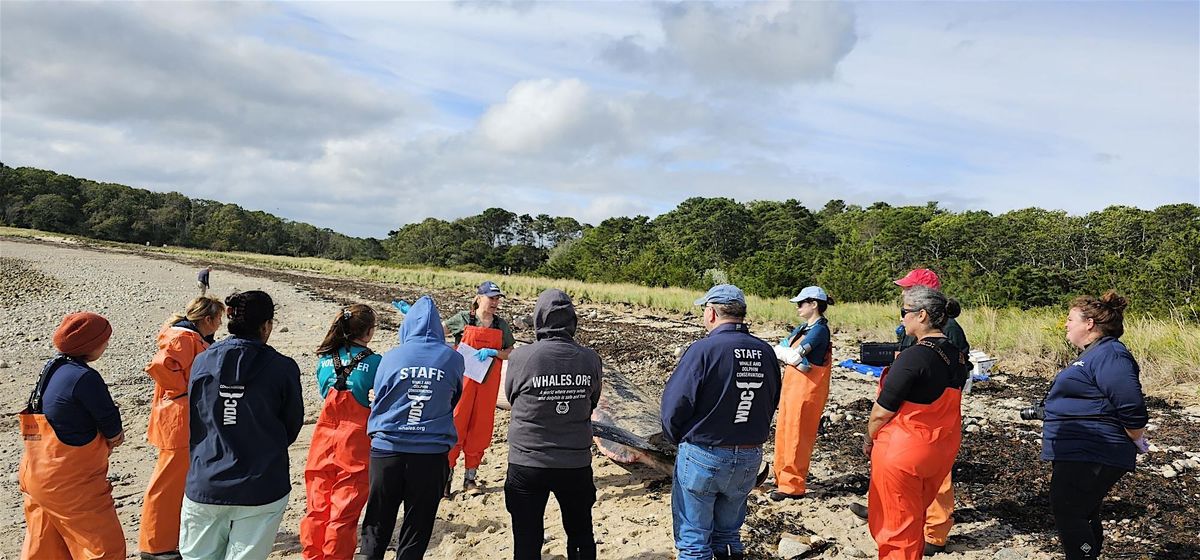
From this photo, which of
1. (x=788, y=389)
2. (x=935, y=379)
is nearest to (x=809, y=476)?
(x=788, y=389)

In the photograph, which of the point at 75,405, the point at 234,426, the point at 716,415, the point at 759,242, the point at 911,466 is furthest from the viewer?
the point at 759,242

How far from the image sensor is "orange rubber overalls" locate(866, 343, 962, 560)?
3404mm

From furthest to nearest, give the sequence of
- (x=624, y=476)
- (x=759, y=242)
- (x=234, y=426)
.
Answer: (x=759, y=242) → (x=624, y=476) → (x=234, y=426)

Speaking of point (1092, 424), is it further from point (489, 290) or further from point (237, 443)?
point (237, 443)

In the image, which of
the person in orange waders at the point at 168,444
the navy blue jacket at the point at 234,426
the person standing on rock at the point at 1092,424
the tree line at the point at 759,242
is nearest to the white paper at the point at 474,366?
the person in orange waders at the point at 168,444

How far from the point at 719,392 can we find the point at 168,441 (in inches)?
126

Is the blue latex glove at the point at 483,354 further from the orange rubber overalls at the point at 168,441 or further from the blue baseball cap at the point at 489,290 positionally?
the orange rubber overalls at the point at 168,441

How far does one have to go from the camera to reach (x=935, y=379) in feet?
11.0

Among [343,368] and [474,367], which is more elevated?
[343,368]

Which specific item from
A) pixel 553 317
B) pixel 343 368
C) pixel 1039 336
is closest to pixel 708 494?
pixel 553 317

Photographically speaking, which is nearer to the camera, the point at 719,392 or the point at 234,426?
the point at 234,426

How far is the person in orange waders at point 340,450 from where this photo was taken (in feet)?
12.5

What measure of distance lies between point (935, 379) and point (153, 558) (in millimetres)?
4504

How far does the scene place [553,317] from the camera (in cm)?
354
